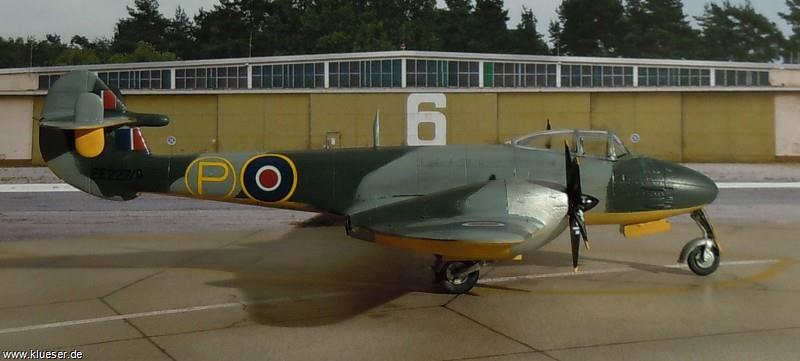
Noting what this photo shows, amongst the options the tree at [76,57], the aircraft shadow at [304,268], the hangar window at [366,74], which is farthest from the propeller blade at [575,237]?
the tree at [76,57]

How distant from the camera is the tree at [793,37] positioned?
3280 inches

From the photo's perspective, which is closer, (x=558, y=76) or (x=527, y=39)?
(x=558, y=76)

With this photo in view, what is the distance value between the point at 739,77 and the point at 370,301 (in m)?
56.2

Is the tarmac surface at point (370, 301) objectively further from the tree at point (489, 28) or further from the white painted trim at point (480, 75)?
the tree at point (489, 28)

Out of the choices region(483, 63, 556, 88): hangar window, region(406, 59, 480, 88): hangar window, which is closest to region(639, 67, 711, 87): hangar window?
region(483, 63, 556, 88): hangar window

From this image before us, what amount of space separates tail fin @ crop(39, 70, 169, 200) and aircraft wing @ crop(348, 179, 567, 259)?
5.87 m

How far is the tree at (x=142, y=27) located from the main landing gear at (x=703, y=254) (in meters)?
114

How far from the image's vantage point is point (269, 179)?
13.1 m

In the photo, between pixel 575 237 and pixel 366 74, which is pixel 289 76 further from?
pixel 575 237

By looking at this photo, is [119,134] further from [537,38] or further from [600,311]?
[537,38]

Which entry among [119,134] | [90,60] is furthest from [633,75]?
[90,60]

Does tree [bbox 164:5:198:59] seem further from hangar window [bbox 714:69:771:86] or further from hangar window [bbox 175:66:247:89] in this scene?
hangar window [bbox 714:69:771:86]

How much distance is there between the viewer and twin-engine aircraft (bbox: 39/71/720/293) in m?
12.3

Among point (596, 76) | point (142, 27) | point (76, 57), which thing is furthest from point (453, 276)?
point (142, 27)
